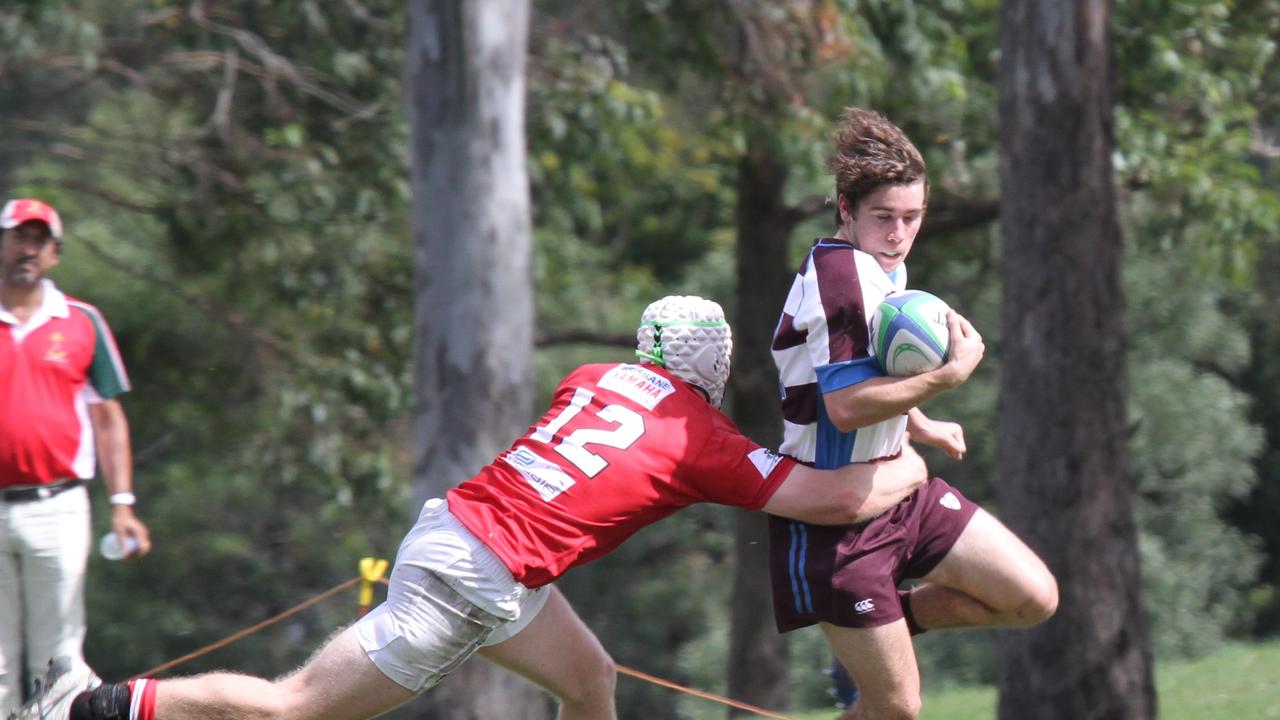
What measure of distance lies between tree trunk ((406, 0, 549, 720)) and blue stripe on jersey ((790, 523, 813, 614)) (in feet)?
10.8

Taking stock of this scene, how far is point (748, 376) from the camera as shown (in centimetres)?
1323

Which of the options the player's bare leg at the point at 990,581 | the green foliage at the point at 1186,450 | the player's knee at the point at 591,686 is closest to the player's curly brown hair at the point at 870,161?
the player's bare leg at the point at 990,581

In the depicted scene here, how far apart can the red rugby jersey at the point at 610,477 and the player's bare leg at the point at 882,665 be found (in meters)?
0.51

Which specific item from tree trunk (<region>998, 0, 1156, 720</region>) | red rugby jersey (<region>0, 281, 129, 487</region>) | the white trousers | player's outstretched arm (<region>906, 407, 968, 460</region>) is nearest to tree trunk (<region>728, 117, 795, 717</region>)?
tree trunk (<region>998, 0, 1156, 720</region>)

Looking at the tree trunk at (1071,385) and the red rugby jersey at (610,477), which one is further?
the tree trunk at (1071,385)

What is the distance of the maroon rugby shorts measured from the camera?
4.77m

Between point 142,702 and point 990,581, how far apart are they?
8.11 ft

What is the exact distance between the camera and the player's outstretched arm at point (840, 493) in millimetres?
4652

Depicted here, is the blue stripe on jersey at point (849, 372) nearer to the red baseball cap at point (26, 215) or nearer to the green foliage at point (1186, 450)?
the red baseball cap at point (26, 215)

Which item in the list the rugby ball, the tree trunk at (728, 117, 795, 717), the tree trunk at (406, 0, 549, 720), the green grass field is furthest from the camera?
the tree trunk at (728, 117, 795, 717)

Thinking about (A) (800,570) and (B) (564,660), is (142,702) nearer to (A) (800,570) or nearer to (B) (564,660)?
(B) (564,660)

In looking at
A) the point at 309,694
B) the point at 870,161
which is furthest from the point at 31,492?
the point at 870,161

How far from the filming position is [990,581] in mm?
4988

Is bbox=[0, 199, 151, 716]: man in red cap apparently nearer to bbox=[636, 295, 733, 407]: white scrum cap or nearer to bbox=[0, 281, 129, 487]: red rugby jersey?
bbox=[0, 281, 129, 487]: red rugby jersey
